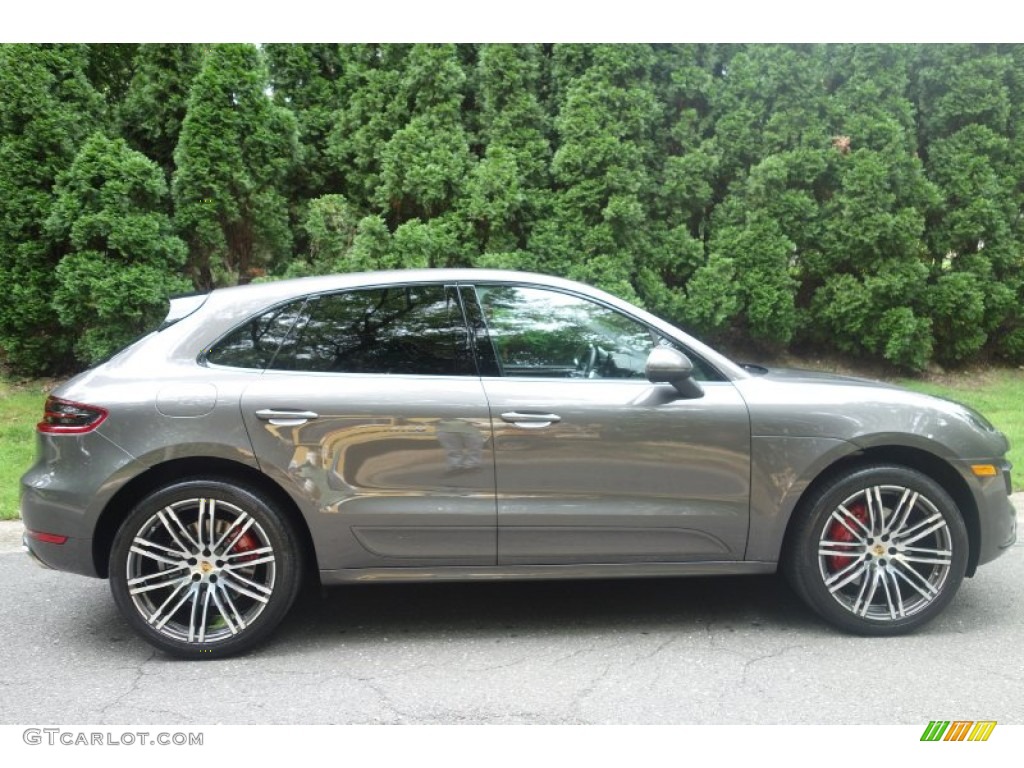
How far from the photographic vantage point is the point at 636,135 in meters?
8.33

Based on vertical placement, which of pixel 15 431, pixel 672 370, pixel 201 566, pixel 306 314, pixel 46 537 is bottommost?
pixel 15 431

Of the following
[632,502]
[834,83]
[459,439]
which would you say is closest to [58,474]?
[459,439]

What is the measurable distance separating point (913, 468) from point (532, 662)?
1.97 metres

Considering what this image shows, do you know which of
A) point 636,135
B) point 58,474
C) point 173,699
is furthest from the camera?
point 636,135

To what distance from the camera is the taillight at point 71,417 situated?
11.1ft

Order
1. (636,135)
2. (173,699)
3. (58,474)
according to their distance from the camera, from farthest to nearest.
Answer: (636,135)
(58,474)
(173,699)

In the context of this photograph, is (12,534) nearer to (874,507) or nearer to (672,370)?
(672,370)

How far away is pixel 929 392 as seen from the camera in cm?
688

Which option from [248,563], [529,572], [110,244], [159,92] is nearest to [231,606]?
[248,563]

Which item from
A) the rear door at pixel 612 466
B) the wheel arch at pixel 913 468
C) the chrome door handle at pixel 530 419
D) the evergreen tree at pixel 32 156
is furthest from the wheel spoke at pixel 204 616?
the evergreen tree at pixel 32 156

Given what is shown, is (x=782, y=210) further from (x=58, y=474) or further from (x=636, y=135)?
(x=58, y=474)

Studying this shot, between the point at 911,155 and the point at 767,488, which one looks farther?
the point at 911,155

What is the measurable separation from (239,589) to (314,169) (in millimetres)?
6377
